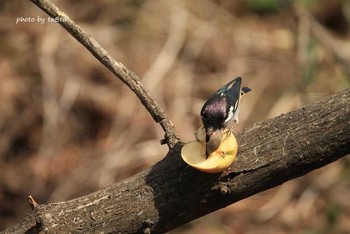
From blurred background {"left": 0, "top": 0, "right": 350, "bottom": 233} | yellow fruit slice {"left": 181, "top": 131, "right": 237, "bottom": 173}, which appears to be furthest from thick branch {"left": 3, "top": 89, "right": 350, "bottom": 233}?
blurred background {"left": 0, "top": 0, "right": 350, "bottom": 233}

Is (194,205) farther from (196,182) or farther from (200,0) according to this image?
(200,0)

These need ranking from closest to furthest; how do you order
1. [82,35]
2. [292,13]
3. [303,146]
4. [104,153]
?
[303,146] < [82,35] < [292,13] < [104,153]

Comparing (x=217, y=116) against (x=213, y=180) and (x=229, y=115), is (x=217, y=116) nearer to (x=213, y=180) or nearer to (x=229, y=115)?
(x=229, y=115)

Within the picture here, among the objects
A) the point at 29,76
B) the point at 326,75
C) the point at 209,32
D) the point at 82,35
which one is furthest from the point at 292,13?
the point at 82,35

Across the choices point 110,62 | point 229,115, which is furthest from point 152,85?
point 229,115

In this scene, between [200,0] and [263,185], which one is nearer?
[263,185]
